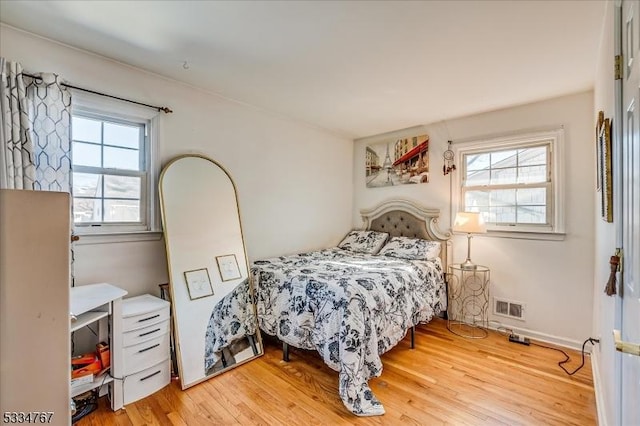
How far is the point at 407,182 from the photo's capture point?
3779 mm

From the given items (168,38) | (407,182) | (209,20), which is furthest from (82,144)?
(407,182)

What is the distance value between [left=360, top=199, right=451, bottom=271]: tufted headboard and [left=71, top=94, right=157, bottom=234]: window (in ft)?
8.88

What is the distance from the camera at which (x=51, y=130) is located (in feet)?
6.15

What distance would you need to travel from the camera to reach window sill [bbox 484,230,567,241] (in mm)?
2764

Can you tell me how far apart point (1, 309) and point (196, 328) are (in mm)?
1490

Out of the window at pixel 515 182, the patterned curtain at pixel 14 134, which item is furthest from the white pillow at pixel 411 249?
the patterned curtain at pixel 14 134

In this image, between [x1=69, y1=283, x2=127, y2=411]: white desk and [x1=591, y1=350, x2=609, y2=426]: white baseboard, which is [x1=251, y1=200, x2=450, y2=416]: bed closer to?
[x1=69, y1=283, x2=127, y2=411]: white desk

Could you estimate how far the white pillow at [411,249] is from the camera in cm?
321

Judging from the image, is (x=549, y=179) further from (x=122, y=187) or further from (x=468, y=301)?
(x=122, y=187)

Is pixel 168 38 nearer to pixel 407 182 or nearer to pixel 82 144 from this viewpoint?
pixel 82 144

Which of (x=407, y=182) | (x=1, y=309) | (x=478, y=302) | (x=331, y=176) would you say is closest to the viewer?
(x=1, y=309)

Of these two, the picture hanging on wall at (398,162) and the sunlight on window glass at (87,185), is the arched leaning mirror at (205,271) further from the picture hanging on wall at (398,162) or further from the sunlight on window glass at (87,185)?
the picture hanging on wall at (398,162)

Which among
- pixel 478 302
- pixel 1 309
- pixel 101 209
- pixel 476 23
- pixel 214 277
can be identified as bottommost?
pixel 478 302

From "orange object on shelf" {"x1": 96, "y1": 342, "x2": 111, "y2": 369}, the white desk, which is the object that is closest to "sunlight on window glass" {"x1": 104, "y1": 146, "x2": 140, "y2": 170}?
the white desk
